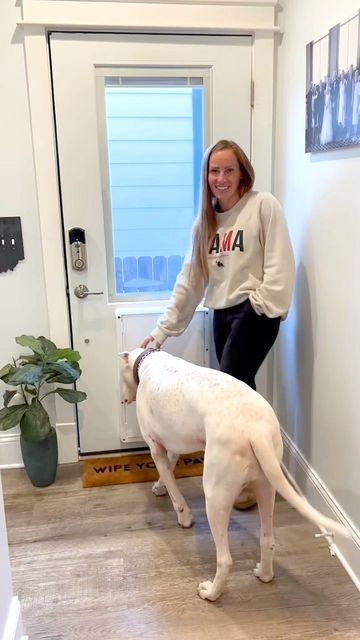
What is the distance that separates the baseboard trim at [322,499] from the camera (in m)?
1.87

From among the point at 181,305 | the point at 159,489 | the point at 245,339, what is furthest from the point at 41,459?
the point at 245,339

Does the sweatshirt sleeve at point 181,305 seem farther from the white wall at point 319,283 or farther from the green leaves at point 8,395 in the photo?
the green leaves at point 8,395

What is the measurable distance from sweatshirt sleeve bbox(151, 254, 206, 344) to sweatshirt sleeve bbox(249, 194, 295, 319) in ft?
1.26

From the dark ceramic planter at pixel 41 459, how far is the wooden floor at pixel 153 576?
0.10 metres

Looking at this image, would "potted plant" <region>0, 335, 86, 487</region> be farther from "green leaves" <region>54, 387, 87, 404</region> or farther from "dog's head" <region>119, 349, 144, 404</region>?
"dog's head" <region>119, 349, 144, 404</region>

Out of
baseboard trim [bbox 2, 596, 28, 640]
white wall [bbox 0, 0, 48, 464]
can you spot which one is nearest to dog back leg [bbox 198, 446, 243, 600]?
baseboard trim [bbox 2, 596, 28, 640]

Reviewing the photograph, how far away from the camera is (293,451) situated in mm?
2475

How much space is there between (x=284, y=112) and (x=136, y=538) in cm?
199

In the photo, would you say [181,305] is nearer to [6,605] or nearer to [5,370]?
[5,370]

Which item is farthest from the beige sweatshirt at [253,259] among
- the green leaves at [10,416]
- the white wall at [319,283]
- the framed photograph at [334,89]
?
the green leaves at [10,416]

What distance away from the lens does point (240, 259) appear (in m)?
2.13

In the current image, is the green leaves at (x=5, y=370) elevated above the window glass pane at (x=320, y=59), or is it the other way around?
the window glass pane at (x=320, y=59)

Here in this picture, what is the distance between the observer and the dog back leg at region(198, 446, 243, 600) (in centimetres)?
159

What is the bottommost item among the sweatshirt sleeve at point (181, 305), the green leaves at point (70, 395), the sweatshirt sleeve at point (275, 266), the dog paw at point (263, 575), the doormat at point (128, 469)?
the doormat at point (128, 469)
